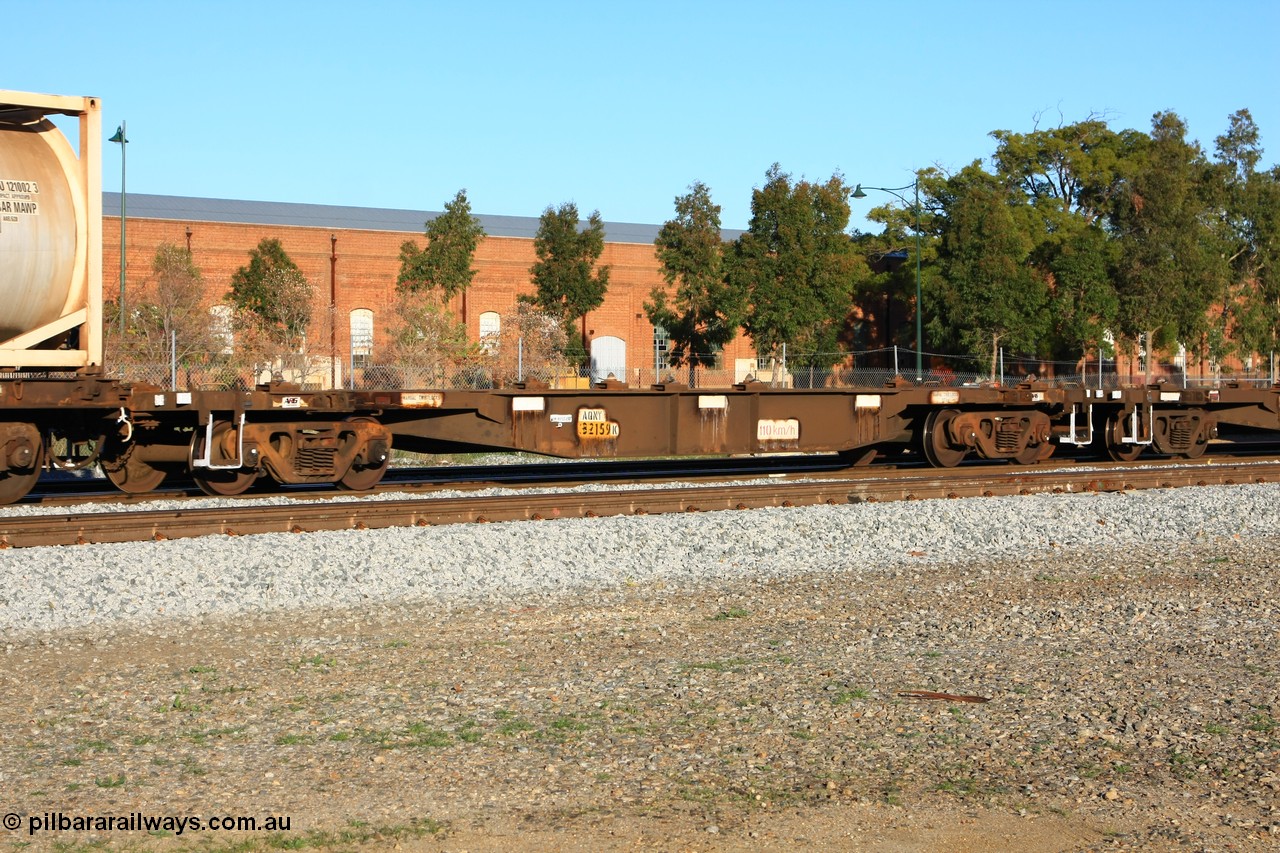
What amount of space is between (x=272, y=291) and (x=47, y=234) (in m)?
29.6

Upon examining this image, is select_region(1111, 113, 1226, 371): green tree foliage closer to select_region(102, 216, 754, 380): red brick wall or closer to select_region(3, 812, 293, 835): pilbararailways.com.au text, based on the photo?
select_region(102, 216, 754, 380): red brick wall

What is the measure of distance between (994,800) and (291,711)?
130 inches

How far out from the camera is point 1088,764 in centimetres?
548

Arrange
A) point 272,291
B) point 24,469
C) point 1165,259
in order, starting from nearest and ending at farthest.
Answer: point 24,469
point 272,291
point 1165,259

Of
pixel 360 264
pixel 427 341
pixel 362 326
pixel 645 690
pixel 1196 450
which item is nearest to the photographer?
pixel 645 690

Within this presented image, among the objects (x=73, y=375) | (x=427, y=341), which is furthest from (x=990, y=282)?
(x=73, y=375)

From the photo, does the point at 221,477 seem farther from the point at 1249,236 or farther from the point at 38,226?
the point at 1249,236

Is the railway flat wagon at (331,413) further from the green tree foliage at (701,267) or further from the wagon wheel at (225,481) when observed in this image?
the green tree foliage at (701,267)

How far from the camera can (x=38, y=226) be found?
12.3 m

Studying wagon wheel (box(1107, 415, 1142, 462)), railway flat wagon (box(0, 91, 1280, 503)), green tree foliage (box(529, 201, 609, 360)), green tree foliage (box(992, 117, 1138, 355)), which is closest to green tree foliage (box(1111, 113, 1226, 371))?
green tree foliage (box(992, 117, 1138, 355))

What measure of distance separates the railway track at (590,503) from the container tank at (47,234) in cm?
178

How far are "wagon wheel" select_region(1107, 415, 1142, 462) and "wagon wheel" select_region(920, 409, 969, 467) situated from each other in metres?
3.07

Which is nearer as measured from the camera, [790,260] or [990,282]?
[790,260]

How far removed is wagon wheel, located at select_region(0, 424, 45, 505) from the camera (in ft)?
41.4
